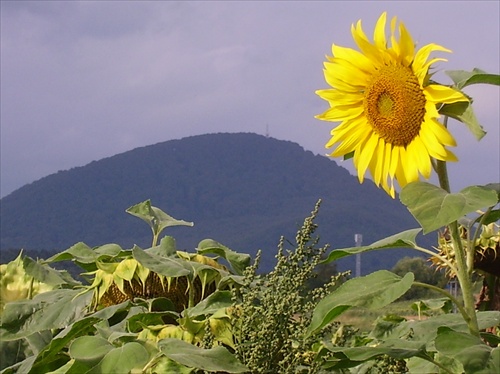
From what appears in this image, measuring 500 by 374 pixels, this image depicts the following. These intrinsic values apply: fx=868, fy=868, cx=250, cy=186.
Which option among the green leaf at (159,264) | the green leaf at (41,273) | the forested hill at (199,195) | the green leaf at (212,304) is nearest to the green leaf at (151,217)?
the green leaf at (41,273)

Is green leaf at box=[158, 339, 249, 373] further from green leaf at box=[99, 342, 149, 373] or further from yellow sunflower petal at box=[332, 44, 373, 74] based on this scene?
yellow sunflower petal at box=[332, 44, 373, 74]

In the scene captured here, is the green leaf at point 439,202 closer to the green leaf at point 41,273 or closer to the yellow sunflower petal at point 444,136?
the yellow sunflower petal at point 444,136

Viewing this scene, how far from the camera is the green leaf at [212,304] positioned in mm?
1313

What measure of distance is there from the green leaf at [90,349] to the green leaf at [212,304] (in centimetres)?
17

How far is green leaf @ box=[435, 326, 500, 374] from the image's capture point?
1036 mm

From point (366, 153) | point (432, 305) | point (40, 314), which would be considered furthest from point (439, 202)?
point (432, 305)

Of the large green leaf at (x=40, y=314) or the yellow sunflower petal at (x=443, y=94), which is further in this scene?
the large green leaf at (x=40, y=314)

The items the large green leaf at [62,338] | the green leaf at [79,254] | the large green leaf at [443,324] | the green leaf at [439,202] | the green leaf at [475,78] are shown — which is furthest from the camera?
the green leaf at [79,254]

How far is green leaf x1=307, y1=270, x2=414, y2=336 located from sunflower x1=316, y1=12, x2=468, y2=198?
153 millimetres

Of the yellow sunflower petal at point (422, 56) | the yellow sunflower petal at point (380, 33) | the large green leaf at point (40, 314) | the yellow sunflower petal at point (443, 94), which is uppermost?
the yellow sunflower petal at point (380, 33)

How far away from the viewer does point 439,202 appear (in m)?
1.07

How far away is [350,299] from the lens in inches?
43.8

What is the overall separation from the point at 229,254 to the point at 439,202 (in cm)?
63

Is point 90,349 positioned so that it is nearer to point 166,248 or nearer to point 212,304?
point 212,304
